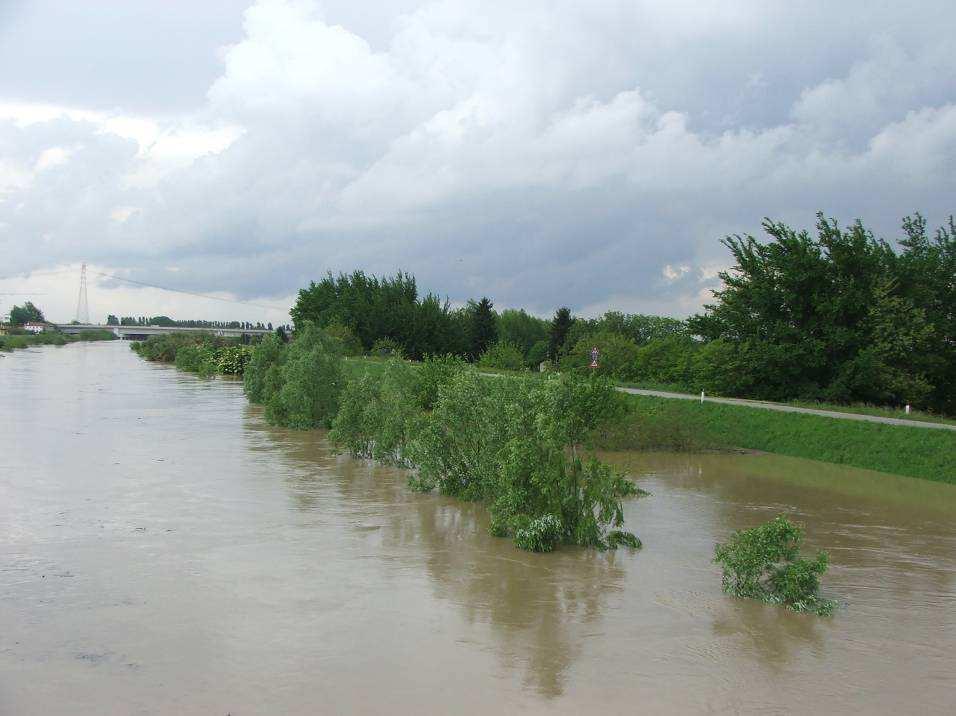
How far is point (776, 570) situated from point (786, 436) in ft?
51.1

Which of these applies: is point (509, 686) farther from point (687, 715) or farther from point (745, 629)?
point (745, 629)

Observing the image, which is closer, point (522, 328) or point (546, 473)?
point (546, 473)

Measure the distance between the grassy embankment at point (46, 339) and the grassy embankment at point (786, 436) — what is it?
101m

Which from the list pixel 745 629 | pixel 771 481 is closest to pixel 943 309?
pixel 771 481

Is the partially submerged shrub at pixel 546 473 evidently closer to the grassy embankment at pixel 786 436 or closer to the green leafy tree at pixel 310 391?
the grassy embankment at pixel 786 436

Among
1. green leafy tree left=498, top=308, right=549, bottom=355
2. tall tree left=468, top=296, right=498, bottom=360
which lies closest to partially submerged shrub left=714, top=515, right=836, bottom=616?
tall tree left=468, top=296, right=498, bottom=360

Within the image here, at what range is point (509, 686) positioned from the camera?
8.08 metres

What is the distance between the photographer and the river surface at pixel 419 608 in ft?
26.1

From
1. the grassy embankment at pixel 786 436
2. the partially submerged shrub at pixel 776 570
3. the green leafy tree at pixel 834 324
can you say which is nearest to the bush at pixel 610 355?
the green leafy tree at pixel 834 324

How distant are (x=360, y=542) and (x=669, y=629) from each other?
17.6ft

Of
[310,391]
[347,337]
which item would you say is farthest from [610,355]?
[310,391]

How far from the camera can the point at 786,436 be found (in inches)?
989

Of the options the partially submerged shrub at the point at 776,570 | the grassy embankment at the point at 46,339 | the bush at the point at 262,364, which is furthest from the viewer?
the grassy embankment at the point at 46,339

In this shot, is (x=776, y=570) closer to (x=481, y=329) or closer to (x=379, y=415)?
(x=379, y=415)
